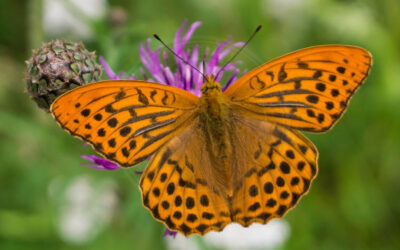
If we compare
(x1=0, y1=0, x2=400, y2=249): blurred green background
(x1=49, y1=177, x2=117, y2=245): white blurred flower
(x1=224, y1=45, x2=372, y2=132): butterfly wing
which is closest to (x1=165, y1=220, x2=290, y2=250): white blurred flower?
(x1=0, y1=0, x2=400, y2=249): blurred green background

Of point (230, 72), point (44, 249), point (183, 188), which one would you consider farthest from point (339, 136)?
point (44, 249)

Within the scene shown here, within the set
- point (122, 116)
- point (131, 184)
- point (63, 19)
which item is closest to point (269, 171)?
point (122, 116)

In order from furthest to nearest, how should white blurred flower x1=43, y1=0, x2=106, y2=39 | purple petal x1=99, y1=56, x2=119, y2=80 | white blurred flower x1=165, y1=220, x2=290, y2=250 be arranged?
1. white blurred flower x1=43, y1=0, x2=106, y2=39
2. white blurred flower x1=165, y1=220, x2=290, y2=250
3. purple petal x1=99, y1=56, x2=119, y2=80

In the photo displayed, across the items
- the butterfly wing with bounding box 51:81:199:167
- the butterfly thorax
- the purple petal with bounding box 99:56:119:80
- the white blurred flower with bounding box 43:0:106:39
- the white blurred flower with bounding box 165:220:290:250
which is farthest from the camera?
the white blurred flower with bounding box 43:0:106:39

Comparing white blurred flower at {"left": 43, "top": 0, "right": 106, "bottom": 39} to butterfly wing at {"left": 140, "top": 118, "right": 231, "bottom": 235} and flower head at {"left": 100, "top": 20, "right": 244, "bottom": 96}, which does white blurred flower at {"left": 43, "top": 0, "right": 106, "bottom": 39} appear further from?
butterfly wing at {"left": 140, "top": 118, "right": 231, "bottom": 235}

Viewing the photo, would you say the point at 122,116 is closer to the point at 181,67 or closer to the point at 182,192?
the point at 182,192

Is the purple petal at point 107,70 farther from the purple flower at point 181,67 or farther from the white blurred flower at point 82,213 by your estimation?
the white blurred flower at point 82,213

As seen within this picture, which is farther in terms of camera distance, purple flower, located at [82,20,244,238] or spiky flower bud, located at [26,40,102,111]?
purple flower, located at [82,20,244,238]

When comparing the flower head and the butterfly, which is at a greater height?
the flower head
